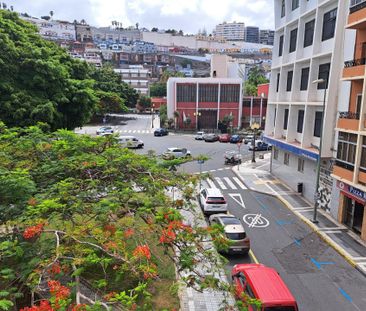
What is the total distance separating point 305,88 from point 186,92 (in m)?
36.1

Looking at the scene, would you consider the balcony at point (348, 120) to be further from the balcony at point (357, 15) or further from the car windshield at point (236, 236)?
the car windshield at point (236, 236)

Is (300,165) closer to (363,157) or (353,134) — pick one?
(353,134)

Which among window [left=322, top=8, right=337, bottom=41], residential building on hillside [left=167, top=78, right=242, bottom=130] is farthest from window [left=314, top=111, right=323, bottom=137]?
residential building on hillside [left=167, top=78, right=242, bottom=130]

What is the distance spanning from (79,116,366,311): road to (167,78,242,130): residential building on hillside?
33926 millimetres

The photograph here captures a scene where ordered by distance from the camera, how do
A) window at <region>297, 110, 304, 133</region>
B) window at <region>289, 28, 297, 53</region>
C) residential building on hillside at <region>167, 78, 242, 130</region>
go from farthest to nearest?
residential building on hillside at <region>167, 78, 242, 130</region> < window at <region>289, 28, 297, 53</region> < window at <region>297, 110, 304, 133</region>

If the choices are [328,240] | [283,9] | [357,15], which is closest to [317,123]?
[357,15]

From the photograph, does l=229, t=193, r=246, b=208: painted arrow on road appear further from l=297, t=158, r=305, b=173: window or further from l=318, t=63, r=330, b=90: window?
l=318, t=63, r=330, b=90: window

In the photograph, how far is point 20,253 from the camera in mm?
6586

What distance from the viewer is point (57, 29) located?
159375 mm

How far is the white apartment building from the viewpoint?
19312mm

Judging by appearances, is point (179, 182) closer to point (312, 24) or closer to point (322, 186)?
point (322, 186)

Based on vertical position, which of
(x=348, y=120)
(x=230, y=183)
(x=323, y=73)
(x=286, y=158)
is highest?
(x=323, y=73)

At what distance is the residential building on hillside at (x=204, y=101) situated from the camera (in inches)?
2265

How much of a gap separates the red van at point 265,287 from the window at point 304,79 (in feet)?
50.0
